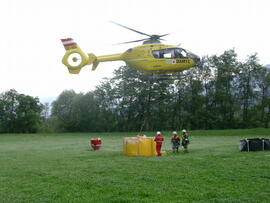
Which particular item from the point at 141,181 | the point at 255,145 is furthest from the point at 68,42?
the point at 141,181

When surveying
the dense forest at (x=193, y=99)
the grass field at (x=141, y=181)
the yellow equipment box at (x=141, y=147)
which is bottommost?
the grass field at (x=141, y=181)

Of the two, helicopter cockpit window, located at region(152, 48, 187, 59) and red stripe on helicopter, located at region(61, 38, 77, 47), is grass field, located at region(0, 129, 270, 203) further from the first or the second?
red stripe on helicopter, located at region(61, 38, 77, 47)

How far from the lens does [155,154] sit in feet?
64.4

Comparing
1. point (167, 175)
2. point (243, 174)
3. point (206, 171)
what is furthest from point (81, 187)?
point (243, 174)

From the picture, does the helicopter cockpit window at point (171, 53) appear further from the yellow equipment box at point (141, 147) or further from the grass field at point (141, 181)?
the grass field at point (141, 181)

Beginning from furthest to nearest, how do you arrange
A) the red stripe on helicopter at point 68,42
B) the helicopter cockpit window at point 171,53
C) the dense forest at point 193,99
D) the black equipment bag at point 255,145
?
the dense forest at point 193,99 < the red stripe on helicopter at point 68,42 < the helicopter cockpit window at point 171,53 < the black equipment bag at point 255,145

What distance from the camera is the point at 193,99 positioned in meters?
61.8

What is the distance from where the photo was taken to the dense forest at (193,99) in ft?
196

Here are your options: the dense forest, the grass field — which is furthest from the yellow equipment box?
the dense forest

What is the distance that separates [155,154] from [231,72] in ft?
146

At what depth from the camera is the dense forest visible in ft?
196

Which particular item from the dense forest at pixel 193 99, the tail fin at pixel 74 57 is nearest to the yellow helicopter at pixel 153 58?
the tail fin at pixel 74 57

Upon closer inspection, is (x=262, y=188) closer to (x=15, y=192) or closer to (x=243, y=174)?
(x=243, y=174)

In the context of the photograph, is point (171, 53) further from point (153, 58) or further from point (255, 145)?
point (255, 145)
